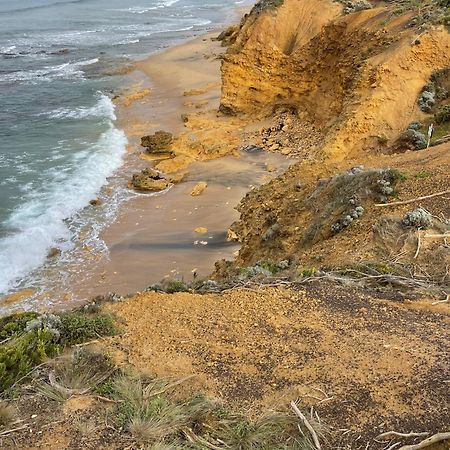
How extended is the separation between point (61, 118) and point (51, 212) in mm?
10669

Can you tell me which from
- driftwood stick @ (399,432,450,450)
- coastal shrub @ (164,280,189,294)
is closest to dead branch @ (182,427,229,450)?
driftwood stick @ (399,432,450,450)

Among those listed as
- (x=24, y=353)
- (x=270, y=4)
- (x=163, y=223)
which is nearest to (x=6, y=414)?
(x=24, y=353)

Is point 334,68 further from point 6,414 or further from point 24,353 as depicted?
point 6,414

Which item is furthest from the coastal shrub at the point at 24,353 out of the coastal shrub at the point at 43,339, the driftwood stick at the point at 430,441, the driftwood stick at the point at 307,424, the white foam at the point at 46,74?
the white foam at the point at 46,74

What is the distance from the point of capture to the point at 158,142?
21484mm

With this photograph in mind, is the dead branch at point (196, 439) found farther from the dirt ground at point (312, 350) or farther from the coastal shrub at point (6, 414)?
the coastal shrub at point (6, 414)

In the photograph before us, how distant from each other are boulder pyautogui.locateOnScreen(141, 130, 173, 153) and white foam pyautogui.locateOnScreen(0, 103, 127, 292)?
3.61ft

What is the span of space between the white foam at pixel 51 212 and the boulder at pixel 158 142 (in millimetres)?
1101

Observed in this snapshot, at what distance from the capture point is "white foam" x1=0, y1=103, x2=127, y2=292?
1480cm

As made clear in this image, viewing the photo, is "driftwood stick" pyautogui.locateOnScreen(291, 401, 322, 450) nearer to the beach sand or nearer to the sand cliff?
the sand cliff

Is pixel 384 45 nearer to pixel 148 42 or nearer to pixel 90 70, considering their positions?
pixel 90 70

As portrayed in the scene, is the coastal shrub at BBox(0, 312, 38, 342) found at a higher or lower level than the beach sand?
higher

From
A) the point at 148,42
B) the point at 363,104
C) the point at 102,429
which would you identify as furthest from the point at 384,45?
the point at 148,42

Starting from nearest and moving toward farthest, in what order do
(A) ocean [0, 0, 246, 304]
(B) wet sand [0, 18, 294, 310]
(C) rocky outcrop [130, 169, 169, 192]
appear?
1. (B) wet sand [0, 18, 294, 310]
2. (A) ocean [0, 0, 246, 304]
3. (C) rocky outcrop [130, 169, 169, 192]
